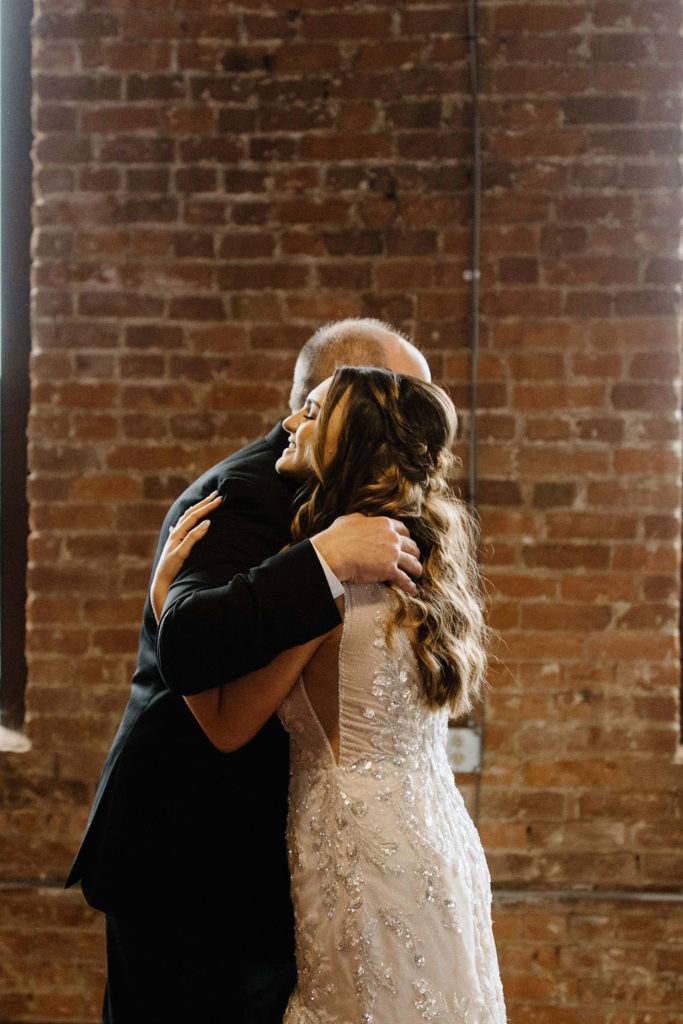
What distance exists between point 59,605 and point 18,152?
1367 millimetres

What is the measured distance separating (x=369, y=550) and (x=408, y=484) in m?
0.15

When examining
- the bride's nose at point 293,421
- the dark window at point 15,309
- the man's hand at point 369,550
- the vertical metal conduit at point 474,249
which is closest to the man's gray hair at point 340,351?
the bride's nose at point 293,421

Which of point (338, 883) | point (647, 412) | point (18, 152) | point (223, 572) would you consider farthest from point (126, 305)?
point (338, 883)

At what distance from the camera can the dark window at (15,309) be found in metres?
2.57

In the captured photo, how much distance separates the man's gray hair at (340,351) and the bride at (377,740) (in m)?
0.53

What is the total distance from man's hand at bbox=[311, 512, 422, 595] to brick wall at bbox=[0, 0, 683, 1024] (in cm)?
106

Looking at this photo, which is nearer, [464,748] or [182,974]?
[182,974]

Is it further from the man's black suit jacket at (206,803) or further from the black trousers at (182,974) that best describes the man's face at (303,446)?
the black trousers at (182,974)

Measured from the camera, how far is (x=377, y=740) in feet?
4.61

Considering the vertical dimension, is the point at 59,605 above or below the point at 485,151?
below

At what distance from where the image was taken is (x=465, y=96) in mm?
2348

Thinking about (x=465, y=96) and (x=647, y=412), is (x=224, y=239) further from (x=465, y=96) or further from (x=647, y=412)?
(x=647, y=412)

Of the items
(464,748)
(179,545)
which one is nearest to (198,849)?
(179,545)

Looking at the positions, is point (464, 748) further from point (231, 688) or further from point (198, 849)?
point (231, 688)
